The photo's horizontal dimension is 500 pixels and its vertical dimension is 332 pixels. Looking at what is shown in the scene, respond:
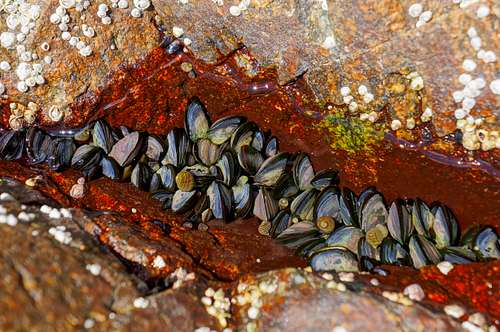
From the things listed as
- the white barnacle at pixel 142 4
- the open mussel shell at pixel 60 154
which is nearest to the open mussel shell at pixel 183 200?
the open mussel shell at pixel 60 154

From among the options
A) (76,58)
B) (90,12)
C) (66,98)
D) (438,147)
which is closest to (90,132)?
(66,98)

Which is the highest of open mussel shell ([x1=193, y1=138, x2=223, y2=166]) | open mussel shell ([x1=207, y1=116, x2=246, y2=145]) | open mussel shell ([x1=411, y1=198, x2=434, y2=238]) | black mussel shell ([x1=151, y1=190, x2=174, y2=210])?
open mussel shell ([x1=207, y1=116, x2=246, y2=145])

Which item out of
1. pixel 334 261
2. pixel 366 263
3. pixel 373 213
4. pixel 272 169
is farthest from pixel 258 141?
pixel 366 263

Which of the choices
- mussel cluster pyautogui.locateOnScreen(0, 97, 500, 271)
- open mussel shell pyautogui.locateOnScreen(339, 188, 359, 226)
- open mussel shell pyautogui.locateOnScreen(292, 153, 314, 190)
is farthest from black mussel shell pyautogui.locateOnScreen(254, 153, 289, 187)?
open mussel shell pyautogui.locateOnScreen(339, 188, 359, 226)

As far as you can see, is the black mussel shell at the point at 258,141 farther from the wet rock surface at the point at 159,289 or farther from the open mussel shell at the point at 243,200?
the wet rock surface at the point at 159,289

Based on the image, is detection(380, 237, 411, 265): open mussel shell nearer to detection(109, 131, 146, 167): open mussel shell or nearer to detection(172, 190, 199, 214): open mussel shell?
detection(172, 190, 199, 214): open mussel shell

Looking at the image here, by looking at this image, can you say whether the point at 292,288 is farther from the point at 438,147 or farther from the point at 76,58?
the point at 76,58
